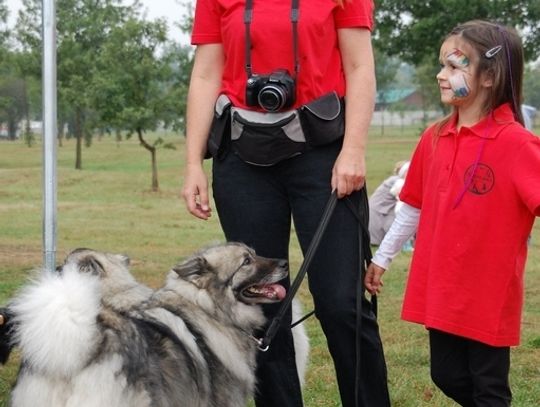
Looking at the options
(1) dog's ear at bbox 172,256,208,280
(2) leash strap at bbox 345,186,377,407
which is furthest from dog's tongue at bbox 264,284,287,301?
(2) leash strap at bbox 345,186,377,407

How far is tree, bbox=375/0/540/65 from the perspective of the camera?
2325 cm

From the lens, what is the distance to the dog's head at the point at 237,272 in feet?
12.7

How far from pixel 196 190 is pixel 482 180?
→ 1.27 m

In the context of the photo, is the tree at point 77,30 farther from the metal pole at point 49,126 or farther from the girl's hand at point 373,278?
the girl's hand at point 373,278

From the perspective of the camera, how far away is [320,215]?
365cm

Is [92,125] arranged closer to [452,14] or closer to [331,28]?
[452,14]

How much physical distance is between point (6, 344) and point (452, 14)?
68.7 ft

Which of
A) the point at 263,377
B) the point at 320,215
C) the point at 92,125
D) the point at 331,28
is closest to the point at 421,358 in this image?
the point at 263,377

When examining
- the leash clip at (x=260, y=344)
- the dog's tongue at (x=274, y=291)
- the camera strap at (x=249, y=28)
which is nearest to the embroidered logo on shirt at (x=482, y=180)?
the camera strap at (x=249, y=28)

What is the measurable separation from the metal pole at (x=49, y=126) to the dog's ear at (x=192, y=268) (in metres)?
1.41

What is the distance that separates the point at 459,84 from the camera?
3.41 meters

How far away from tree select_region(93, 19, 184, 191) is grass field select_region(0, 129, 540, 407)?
199 cm

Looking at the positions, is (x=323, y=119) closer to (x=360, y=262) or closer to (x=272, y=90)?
(x=272, y=90)

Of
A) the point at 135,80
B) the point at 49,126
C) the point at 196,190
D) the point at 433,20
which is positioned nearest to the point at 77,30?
the point at 135,80
